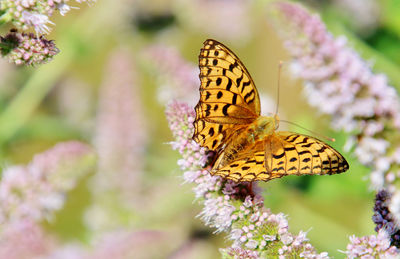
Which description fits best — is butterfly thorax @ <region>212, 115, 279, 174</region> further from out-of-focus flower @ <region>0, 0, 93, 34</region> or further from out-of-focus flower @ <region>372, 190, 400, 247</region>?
out-of-focus flower @ <region>0, 0, 93, 34</region>

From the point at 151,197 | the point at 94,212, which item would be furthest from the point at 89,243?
the point at 151,197

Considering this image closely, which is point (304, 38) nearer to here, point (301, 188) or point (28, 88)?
point (301, 188)

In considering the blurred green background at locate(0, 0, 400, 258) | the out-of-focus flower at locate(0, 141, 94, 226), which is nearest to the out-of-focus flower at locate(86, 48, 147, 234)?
the blurred green background at locate(0, 0, 400, 258)

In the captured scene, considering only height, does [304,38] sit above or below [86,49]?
below

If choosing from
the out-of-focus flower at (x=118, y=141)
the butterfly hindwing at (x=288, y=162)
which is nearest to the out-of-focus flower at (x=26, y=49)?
the butterfly hindwing at (x=288, y=162)

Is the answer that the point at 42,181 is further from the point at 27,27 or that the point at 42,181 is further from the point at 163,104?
the point at 27,27
